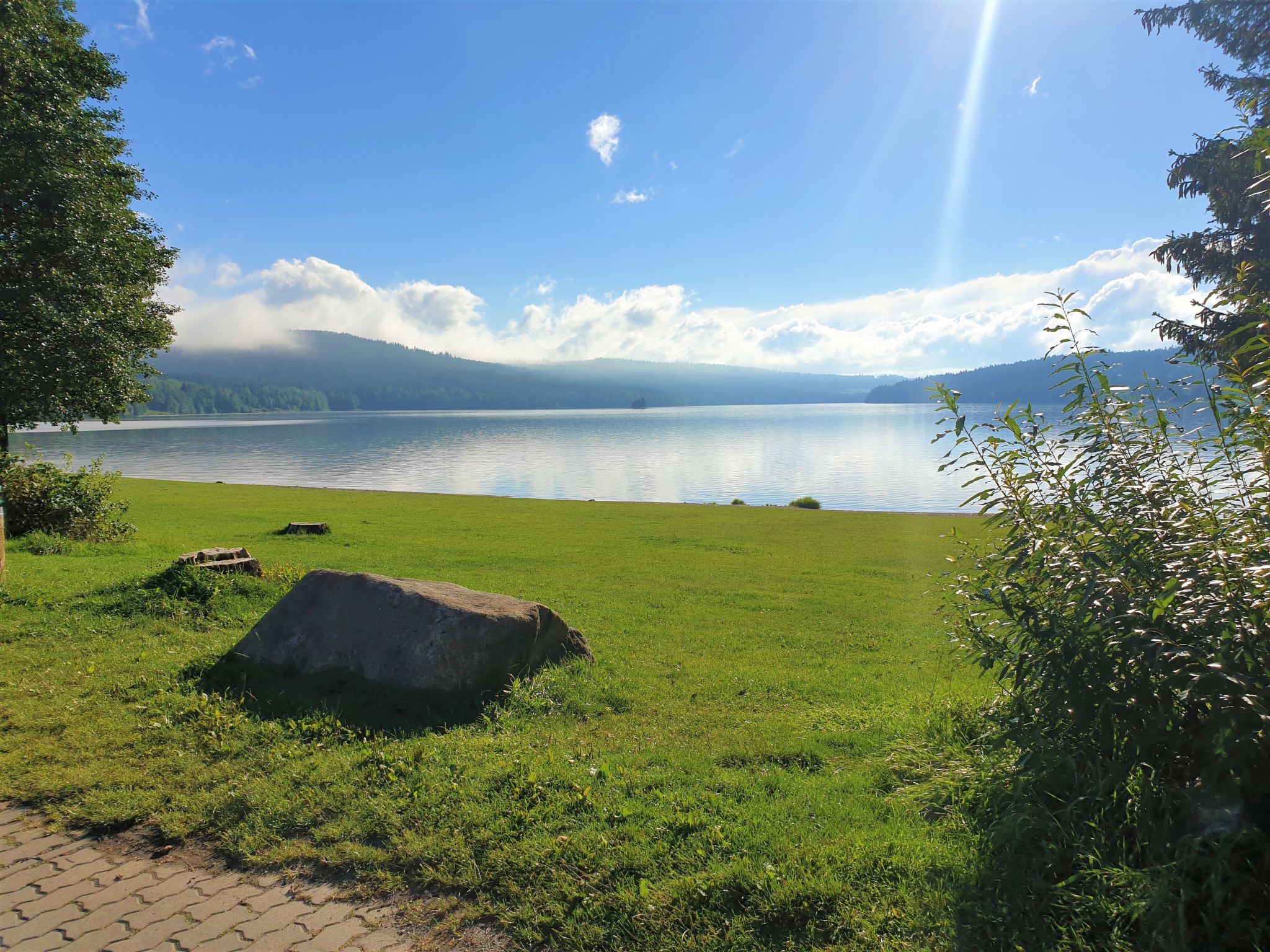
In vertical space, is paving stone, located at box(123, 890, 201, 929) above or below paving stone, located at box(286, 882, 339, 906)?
below

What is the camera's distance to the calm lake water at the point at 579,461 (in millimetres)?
49438

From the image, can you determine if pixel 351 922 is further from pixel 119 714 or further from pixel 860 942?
pixel 119 714

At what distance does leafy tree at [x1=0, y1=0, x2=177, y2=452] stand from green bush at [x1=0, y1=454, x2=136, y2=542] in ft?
7.35

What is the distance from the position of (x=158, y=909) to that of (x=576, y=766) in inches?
111

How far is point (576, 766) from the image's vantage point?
5.54 meters

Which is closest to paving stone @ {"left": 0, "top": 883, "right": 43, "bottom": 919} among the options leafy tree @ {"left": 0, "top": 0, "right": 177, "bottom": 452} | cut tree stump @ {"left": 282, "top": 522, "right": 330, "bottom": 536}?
leafy tree @ {"left": 0, "top": 0, "right": 177, "bottom": 452}

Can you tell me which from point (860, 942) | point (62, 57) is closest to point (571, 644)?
point (860, 942)

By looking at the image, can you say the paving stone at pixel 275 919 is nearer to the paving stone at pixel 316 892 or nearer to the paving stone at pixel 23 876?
the paving stone at pixel 316 892

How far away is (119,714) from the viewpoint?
254 inches

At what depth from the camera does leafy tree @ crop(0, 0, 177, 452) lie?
411 inches

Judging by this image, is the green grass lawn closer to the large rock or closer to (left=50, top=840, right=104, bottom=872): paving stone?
(left=50, top=840, right=104, bottom=872): paving stone

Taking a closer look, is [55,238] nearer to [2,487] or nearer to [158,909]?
[2,487]

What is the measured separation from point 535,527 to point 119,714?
17.5m

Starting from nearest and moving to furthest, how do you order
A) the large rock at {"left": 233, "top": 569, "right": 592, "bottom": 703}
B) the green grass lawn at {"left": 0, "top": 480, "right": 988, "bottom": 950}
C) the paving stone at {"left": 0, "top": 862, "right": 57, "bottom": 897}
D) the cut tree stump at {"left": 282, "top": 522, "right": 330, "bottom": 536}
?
the green grass lawn at {"left": 0, "top": 480, "right": 988, "bottom": 950}
the paving stone at {"left": 0, "top": 862, "right": 57, "bottom": 897}
the large rock at {"left": 233, "top": 569, "right": 592, "bottom": 703}
the cut tree stump at {"left": 282, "top": 522, "right": 330, "bottom": 536}
